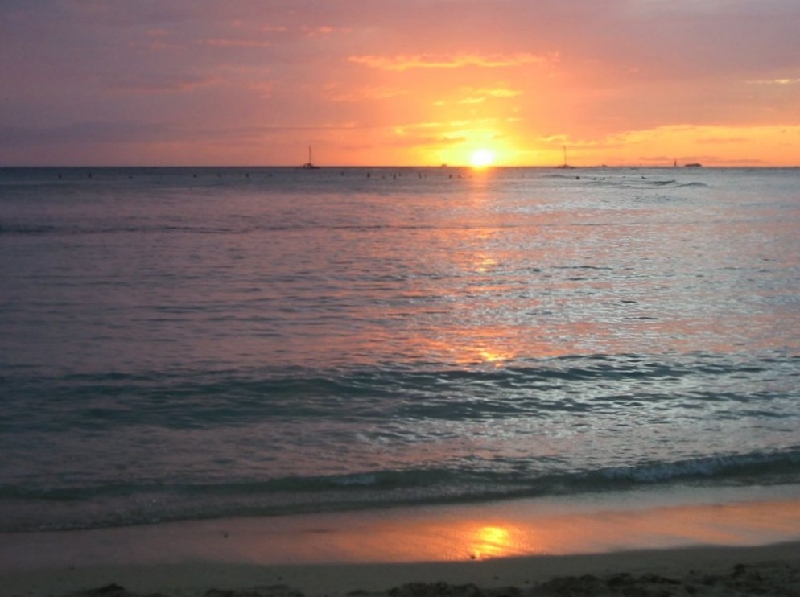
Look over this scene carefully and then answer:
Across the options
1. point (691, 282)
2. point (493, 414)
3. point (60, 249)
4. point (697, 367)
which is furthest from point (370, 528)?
point (60, 249)

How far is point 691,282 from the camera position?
26578mm

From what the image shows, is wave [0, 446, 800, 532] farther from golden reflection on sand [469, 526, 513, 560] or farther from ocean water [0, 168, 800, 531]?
golden reflection on sand [469, 526, 513, 560]

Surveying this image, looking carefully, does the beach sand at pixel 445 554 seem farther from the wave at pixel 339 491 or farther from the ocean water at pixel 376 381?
the ocean water at pixel 376 381

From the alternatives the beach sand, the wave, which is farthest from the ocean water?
the beach sand

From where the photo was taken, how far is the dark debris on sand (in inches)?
256

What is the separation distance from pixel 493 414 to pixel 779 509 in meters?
4.38

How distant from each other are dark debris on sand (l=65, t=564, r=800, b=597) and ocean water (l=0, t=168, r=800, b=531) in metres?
2.31

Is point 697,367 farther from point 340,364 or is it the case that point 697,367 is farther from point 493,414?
point 340,364

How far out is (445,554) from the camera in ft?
25.1

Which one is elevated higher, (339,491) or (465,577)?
(465,577)

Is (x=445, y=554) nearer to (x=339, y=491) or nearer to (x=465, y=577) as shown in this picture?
(x=465, y=577)

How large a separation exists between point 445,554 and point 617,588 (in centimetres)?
167

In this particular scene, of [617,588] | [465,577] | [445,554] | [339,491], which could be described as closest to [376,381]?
[339,491]

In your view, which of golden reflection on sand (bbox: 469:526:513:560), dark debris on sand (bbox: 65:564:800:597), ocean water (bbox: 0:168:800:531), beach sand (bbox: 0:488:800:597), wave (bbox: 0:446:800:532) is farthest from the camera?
ocean water (bbox: 0:168:800:531)
